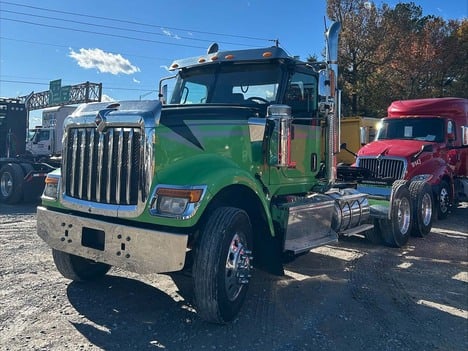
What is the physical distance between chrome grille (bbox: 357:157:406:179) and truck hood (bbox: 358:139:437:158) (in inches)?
6.2

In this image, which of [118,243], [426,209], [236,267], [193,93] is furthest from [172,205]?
[426,209]

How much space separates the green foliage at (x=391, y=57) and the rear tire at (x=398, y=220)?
69.0 feet

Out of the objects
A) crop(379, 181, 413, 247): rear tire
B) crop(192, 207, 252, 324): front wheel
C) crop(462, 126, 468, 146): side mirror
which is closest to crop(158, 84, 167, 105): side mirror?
crop(192, 207, 252, 324): front wheel

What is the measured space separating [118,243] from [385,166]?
6.84 meters

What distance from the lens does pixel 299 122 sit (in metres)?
5.21

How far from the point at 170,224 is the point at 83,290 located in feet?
5.70

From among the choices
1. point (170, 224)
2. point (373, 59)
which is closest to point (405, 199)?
point (170, 224)

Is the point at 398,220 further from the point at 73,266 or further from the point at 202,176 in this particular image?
the point at 73,266

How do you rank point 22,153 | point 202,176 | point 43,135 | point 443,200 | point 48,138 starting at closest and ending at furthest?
point 202,176
point 443,200
point 22,153
point 48,138
point 43,135

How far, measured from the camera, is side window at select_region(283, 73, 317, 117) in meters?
5.12

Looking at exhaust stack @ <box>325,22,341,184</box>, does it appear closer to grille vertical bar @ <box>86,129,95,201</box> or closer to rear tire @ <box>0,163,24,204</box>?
grille vertical bar @ <box>86,129,95,201</box>

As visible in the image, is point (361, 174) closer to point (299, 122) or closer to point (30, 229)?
point (299, 122)

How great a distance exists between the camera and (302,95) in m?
5.34

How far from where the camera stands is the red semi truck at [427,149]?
902 cm
